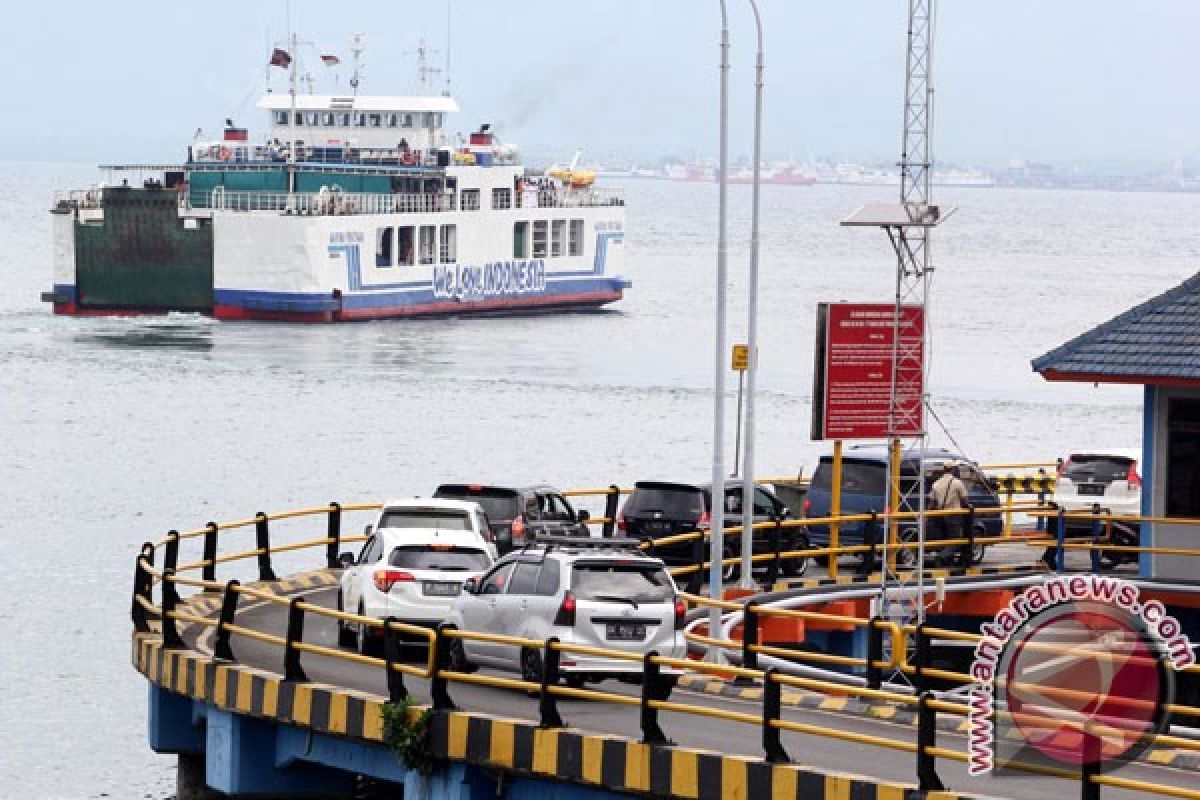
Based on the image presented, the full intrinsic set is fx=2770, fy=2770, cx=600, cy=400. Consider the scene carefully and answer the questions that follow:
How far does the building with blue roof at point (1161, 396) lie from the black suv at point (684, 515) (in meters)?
5.46

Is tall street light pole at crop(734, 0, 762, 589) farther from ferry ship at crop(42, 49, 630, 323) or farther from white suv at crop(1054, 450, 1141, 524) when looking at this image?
ferry ship at crop(42, 49, 630, 323)

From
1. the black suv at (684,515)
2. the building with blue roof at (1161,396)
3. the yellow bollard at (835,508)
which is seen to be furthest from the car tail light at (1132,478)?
the building with blue roof at (1161,396)

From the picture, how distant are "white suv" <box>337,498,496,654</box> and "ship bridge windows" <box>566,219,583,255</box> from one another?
338 ft

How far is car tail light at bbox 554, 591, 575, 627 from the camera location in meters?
23.4

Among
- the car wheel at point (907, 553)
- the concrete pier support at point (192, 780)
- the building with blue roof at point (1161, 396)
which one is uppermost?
the building with blue roof at point (1161, 396)

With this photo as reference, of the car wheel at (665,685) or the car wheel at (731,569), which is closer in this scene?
the car wheel at (665,685)

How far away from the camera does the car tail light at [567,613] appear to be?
2342 centimetres

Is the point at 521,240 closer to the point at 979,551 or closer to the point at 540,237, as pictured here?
the point at 540,237

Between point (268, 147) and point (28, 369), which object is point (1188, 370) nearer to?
point (28, 369)

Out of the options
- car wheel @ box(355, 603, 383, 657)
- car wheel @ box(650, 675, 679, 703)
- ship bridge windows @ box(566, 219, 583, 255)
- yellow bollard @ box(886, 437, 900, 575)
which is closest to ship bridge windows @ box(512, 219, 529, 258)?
ship bridge windows @ box(566, 219, 583, 255)

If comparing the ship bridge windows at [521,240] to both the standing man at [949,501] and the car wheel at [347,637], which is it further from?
the car wheel at [347,637]

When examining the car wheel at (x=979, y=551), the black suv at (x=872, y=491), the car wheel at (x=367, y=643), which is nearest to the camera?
the car wheel at (x=367, y=643)

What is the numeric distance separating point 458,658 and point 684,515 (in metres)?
11.6

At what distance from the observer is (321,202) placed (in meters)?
113
